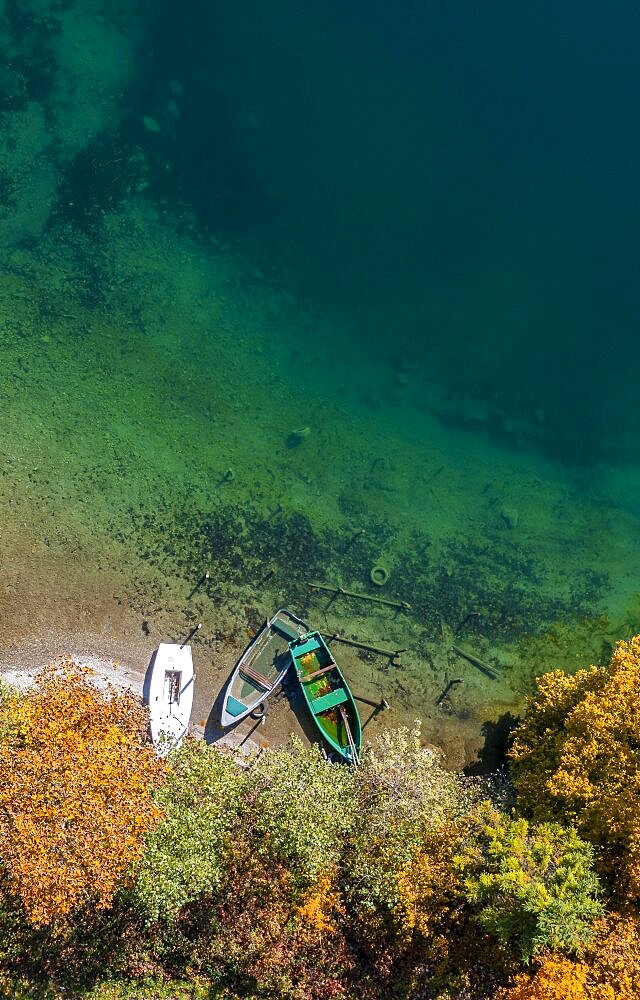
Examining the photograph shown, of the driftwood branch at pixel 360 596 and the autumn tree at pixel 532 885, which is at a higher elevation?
the driftwood branch at pixel 360 596

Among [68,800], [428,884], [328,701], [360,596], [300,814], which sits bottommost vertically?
[428,884]

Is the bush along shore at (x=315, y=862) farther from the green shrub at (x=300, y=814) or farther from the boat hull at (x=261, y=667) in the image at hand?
the boat hull at (x=261, y=667)

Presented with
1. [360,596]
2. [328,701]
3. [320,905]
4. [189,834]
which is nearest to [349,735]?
[328,701]

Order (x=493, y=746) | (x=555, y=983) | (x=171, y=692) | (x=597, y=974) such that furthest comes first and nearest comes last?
(x=493, y=746) < (x=171, y=692) < (x=597, y=974) < (x=555, y=983)

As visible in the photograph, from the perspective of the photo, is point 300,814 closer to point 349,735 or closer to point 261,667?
point 349,735

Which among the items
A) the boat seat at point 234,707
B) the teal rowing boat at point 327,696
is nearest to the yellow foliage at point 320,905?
the teal rowing boat at point 327,696

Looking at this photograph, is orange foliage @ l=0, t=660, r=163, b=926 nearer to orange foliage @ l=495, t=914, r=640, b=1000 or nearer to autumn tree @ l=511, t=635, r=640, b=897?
orange foliage @ l=495, t=914, r=640, b=1000

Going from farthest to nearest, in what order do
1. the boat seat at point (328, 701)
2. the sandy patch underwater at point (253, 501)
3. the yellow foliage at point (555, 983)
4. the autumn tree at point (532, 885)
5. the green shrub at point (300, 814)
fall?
the sandy patch underwater at point (253, 501), the boat seat at point (328, 701), the green shrub at point (300, 814), the autumn tree at point (532, 885), the yellow foliage at point (555, 983)
